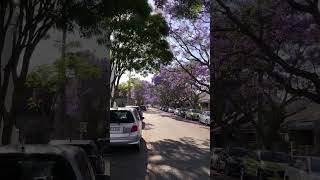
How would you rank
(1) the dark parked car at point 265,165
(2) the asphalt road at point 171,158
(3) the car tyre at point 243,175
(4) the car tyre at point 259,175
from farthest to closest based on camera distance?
1. (2) the asphalt road at point 171,158
2. (3) the car tyre at point 243,175
3. (4) the car tyre at point 259,175
4. (1) the dark parked car at point 265,165

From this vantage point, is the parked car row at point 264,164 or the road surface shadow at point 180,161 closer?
the parked car row at point 264,164

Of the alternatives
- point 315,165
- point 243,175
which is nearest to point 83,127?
point 243,175

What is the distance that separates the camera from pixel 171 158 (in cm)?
1439

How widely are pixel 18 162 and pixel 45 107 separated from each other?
6692 mm

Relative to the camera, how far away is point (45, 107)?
35.7ft

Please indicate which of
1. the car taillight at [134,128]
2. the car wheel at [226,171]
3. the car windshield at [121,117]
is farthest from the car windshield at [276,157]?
the car taillight at [134,128]

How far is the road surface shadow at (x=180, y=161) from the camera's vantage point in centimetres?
1307

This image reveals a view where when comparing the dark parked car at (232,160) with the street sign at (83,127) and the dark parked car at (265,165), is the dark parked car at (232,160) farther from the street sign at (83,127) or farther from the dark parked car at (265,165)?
the street sign at (83,127)

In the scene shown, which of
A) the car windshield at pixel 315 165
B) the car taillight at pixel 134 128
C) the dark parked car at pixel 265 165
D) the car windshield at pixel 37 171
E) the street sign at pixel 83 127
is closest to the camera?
the car windshield at pixel 37 171

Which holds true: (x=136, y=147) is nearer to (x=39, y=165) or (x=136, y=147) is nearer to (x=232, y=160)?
(x=232, y=160)

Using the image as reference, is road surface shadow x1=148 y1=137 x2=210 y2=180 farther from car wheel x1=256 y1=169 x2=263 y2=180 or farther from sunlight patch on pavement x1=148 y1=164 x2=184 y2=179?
car wheel x1=256 y1=169 x2=263 y2=180

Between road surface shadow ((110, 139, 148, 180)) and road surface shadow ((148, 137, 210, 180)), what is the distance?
0.65 ft

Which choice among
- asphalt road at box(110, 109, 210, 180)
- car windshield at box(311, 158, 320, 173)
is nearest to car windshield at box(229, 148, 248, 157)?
car windshield at box(311, 158, 320, 173)

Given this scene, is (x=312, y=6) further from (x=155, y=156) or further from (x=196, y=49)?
(x=155, y=156)
